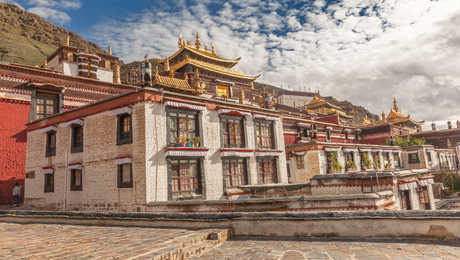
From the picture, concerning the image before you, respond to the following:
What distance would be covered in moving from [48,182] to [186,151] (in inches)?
390

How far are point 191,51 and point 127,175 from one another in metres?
29.0

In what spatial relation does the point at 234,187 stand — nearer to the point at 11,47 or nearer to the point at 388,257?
the point at 388,257

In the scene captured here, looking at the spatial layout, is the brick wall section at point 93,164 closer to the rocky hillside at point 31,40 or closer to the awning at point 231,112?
the awning at point 231,112

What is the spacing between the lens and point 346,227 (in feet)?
20.3

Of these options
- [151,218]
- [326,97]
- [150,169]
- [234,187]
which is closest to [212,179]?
[234,187]

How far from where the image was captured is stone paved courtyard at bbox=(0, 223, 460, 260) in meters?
4.97

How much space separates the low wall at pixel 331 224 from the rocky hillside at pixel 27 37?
7423 cm

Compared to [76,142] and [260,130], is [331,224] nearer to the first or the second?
[260,130]

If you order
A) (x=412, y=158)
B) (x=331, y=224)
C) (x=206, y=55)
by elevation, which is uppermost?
(x=206, y=55)

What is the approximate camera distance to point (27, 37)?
8650 centimetres

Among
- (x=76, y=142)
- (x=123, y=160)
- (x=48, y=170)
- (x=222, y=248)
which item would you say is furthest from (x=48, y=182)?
(x=222, y=248)

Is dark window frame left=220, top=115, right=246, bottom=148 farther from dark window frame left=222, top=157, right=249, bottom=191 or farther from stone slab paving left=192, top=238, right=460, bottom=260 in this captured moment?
stone slab paving left=192, top=238, right=460, bottom=260

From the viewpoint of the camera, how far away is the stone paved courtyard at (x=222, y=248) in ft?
16.3

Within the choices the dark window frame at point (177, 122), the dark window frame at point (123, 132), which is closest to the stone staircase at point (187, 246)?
the dark window frame at point (177, 122)
